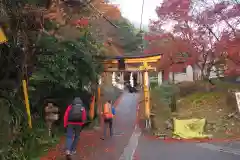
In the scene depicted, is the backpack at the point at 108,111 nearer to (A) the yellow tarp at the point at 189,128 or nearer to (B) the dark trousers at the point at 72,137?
(A) the yellow tarp at the point at 189,128

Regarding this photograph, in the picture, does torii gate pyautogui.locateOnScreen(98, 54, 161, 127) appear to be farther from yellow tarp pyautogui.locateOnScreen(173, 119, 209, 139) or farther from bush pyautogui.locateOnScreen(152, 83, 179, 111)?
bush pyautogui.locateOnScreen(152, 83, 179, 111)

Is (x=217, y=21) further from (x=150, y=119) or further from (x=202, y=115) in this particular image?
(x=150, y=119)

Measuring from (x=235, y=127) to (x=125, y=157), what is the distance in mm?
6977

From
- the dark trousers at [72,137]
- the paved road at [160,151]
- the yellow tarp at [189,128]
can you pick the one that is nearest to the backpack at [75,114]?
the dark trousers at [72,137]

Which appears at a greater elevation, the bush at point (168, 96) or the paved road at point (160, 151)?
the bush at point (168, 96)

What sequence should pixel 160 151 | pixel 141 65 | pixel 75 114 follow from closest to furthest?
pixel 75 114 < pixel 160 151 < pixel 141 65

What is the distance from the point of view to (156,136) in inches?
524

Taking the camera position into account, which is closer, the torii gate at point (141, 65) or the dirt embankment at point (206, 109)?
the dirt embankment at point (206, 109)

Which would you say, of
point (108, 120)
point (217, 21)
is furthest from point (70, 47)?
point (217, 21)

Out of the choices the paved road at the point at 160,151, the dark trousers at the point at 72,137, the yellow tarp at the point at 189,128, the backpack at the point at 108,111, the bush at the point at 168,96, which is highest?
the bush at the point at 168,96

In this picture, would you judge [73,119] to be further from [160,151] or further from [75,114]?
[160,151]

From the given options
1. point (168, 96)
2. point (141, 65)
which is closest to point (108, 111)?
point (141, 65)

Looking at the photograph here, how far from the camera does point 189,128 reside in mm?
12977

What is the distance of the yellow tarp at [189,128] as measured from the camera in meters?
A: 12.7
